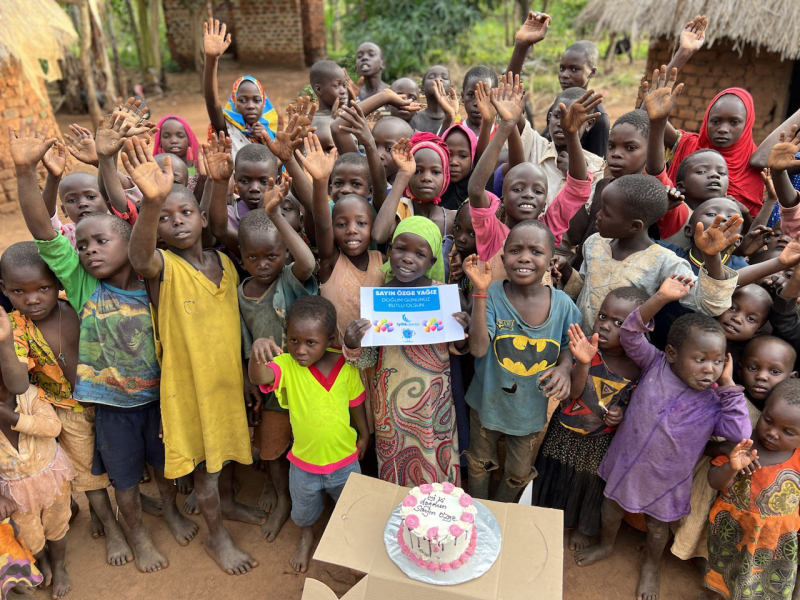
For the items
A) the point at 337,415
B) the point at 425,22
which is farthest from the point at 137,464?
the point at 425,22

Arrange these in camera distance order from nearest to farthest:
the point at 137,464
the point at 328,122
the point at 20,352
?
the point at 20,352 → the point at 137,464 → the point at 328,122

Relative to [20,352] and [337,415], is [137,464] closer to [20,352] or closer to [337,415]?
[20,352]

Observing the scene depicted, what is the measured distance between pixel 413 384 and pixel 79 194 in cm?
202

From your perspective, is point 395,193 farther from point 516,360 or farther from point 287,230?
point 516,360

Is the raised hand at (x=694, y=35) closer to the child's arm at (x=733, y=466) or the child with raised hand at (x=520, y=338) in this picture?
the child with raised hand at (x=520, y=338)

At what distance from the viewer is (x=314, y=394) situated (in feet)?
8.36

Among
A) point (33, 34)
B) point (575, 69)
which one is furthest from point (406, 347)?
point (33, 34)

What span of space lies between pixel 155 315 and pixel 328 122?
2.11 metres

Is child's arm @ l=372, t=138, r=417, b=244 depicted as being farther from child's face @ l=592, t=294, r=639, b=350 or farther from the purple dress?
the purple dress

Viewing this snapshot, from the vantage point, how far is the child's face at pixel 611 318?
8.05 feet

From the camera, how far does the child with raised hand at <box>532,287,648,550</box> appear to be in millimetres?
2473

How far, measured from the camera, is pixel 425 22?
37.4 ft

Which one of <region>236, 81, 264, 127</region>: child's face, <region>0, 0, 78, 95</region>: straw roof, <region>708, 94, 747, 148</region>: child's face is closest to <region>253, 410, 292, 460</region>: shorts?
<region>236, 81, 264, 127</region>: child's face

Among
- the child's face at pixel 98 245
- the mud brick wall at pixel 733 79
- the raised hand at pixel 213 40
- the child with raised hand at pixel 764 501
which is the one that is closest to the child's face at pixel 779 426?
the child with raised hand at pixel 764 501
